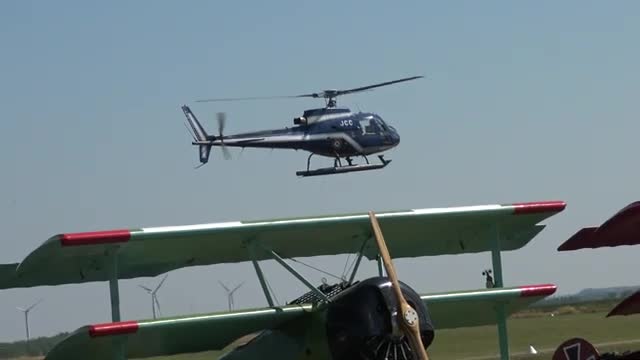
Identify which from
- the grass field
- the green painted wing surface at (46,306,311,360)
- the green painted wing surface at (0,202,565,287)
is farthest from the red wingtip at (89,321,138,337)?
the grass field

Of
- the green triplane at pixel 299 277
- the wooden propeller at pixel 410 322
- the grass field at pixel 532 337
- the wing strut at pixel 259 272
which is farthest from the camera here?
the grass field at pixel 532 337

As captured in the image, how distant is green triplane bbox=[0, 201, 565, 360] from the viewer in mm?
12133

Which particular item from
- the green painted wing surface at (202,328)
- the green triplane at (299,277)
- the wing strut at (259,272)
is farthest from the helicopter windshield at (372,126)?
the wing strut at (259,272)

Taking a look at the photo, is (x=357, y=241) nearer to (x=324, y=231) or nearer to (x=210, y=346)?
(x=324, y=231)

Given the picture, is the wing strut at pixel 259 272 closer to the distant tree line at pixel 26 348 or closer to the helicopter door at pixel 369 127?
the distant tree line at pixel 26 348

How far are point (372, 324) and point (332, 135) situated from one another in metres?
31.1

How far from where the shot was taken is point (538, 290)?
576 inches

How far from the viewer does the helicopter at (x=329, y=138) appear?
4162cm

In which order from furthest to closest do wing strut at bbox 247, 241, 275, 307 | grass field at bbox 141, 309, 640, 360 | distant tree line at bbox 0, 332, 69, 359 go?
distant tree line at bbox 0, 332, 69, 359
grass field at bbox 141, 309, 640, 360
wing strut at bbox 247, 241, 275, 307

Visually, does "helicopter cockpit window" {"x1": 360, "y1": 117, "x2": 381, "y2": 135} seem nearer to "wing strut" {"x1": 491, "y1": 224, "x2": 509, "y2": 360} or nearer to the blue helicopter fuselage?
the blue helicopter fuselage

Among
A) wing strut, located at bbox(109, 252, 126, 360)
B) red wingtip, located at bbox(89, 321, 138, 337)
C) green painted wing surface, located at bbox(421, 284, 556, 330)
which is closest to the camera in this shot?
red wingtip, located at bbox(89, 321, 138, 337)

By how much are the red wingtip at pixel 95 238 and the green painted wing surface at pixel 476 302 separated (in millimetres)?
3529

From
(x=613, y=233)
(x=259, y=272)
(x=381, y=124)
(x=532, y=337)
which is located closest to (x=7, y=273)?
(x=259, y=272)

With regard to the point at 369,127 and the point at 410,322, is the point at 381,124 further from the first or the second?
the point at 410,322
